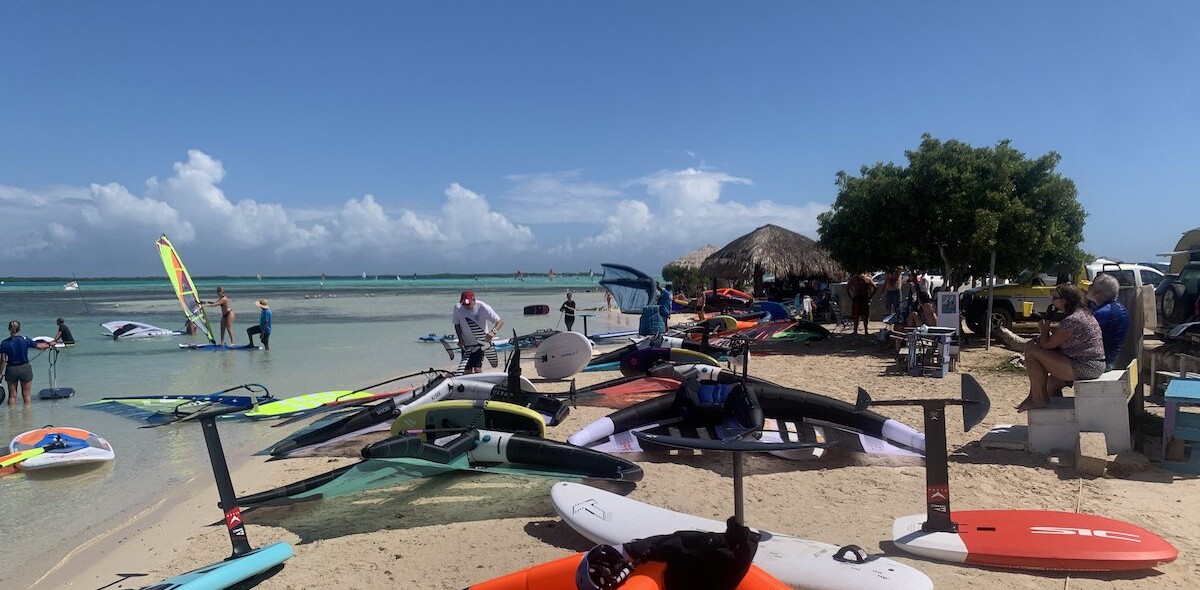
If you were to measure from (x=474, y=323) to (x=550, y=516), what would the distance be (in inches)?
180

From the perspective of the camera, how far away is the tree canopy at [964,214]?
36.7 ft

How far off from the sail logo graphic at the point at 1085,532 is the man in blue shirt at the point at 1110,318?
2.52 m

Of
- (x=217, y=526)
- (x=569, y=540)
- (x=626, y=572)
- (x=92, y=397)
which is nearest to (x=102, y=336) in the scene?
(x=92, y=397)

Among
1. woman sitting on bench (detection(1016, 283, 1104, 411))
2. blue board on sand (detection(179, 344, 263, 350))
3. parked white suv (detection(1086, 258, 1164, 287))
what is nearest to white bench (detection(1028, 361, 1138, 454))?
woman sitting on bench (detection(1016, 283, 1104, 411))

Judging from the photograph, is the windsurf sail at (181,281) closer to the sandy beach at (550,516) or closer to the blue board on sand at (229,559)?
the sandy beach at (550,516)

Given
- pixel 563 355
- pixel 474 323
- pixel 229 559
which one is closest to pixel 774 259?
pixel 563 355

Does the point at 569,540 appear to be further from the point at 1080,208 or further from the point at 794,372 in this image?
the point at 1080,208

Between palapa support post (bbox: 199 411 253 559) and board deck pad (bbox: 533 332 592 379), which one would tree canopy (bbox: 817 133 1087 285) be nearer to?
board deck pad (bbox: 533 332 592 379)

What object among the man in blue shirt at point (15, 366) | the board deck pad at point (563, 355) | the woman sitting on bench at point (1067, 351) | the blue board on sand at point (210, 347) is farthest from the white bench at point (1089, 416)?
the blue board on sand at point (210, 347)

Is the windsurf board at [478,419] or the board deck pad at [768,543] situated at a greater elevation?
the windsurf board at [478,419]

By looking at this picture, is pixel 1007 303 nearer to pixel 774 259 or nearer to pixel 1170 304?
pixel 1170 304

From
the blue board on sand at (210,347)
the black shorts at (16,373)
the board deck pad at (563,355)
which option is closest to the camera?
the board deck pad at (563,355)

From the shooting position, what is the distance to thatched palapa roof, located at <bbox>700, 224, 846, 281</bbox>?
75.3 ft

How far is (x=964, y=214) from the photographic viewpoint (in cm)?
1127
